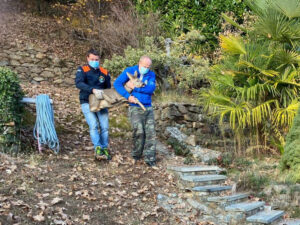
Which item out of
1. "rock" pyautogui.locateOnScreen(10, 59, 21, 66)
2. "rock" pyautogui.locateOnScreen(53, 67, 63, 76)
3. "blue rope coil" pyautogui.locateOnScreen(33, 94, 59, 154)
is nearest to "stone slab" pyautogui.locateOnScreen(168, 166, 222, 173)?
"blue rope coil" pyautogui.locateOnScreen(33, 94, 59, 154)

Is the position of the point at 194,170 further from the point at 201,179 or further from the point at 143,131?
the point at 143,131

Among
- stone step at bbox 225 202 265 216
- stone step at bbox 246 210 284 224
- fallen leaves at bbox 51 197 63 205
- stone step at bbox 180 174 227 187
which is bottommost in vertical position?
stone step at bbox 246 210 284 224

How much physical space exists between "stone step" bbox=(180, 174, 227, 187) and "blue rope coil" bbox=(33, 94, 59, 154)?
87.9 inches

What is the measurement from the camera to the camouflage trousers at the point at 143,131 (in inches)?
240

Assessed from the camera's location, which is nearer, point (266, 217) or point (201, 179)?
point (266, 217)

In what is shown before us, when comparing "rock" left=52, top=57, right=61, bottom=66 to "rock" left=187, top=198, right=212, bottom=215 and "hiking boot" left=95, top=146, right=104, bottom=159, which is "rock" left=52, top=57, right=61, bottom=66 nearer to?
"hiking boot" left=95, top=146, right=104, bottom=159

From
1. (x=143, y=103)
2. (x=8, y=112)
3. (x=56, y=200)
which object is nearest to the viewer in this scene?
(x=56, y=200)

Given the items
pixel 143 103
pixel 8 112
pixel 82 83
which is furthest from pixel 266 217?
pixel 8 112

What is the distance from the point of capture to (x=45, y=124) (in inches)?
239

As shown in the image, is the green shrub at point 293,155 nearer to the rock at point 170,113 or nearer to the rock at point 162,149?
the rock at point 162,149

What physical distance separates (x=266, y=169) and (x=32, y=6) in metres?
10.2

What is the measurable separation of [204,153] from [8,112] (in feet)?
13.1

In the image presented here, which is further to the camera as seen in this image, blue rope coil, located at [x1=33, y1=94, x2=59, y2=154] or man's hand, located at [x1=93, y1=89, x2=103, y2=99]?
blue rope coil, located at [x1=33, y1=94, x2=59, y2=154]

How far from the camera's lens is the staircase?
16.8ft
